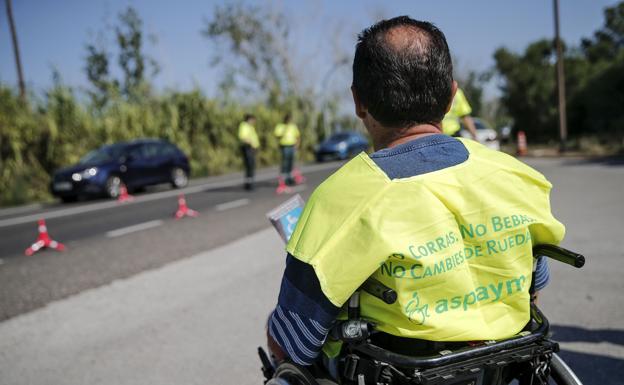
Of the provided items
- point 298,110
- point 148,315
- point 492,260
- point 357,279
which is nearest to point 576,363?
point 492,260

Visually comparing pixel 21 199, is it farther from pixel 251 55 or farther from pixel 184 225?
pixel 251 55

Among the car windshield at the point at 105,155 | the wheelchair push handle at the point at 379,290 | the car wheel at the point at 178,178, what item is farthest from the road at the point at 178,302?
the car wheel at the point at 178,178

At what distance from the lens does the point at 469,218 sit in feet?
4.82

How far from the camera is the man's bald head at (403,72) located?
150 cm

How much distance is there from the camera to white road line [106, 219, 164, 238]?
29.2 ft

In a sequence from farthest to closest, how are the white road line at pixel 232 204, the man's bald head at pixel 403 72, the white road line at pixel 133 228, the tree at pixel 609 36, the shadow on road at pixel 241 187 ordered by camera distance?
the tree at pixel 609 36, the shadow on road at pixel 241 187, the white road line at pixel 232 204, the white road line at pixel 133 228, the man's bald head at pixel 403 72

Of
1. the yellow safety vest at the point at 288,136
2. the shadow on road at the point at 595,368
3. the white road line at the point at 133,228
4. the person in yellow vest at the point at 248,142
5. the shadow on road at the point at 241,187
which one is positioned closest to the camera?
the shadow on road at the point at 595,368

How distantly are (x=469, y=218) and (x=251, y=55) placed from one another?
43.2 m

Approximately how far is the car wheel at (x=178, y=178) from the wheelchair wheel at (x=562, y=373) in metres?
16.4

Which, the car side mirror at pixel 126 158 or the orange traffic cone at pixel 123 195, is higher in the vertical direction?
the car side mirror at pixel 126 158

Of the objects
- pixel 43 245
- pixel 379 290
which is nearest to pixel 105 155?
pixel 43 245

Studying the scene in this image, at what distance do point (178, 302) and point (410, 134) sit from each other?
376 cm

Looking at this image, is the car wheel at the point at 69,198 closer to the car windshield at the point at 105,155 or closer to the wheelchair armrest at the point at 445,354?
the car windshield at the point at 105,155

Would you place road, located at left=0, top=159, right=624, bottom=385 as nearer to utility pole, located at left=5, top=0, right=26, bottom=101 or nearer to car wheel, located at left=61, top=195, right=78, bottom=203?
car wheel, located at left=61, top=195, right=78, bottom=203
